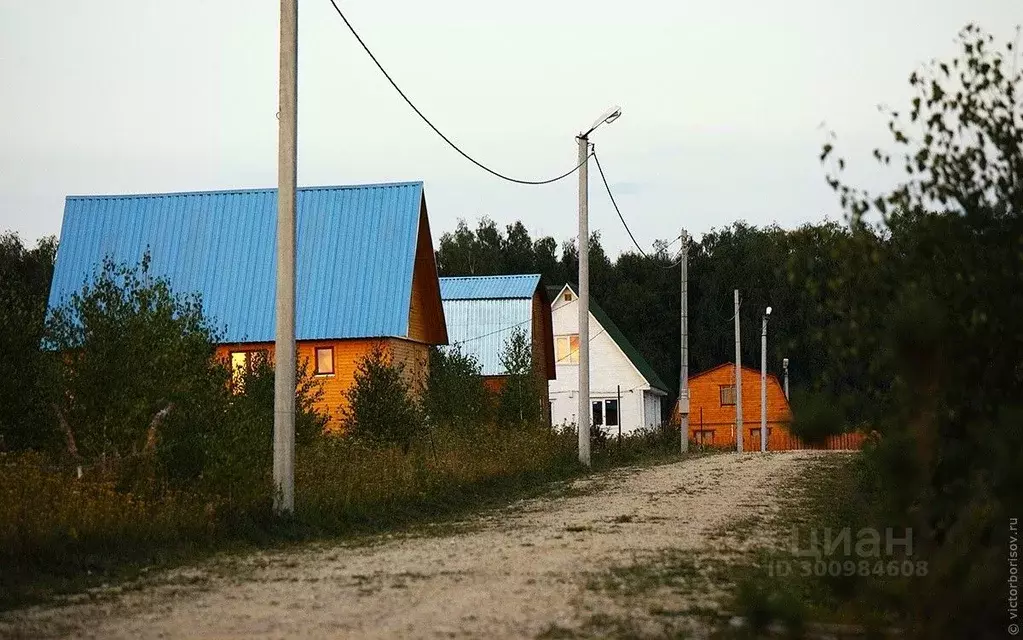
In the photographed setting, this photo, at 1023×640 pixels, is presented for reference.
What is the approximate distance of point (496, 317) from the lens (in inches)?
2196

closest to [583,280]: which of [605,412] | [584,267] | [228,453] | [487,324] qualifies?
[584,267]

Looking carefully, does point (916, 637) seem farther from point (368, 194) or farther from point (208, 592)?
point (368, 194)

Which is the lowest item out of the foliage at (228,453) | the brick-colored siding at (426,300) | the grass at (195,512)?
the grass at (195,512)

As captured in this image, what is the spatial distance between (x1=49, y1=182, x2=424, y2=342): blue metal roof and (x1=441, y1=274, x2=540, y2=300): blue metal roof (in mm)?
15478

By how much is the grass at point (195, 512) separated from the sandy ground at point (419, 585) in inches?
33.1

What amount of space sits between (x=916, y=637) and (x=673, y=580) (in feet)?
12.3

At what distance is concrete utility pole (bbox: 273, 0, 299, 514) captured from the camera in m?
15.8

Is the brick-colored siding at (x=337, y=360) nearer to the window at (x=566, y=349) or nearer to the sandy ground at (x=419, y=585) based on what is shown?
the sandy ground at (x=419, y=585)

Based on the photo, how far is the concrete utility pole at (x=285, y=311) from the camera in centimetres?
1575

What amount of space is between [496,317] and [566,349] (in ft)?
43.6

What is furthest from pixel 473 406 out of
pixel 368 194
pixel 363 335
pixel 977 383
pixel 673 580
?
pixel 977 383

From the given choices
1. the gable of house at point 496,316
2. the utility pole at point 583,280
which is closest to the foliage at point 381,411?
the utility pole at point 583,280

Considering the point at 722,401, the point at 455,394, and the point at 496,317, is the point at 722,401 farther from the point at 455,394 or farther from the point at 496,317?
the point at 455,394

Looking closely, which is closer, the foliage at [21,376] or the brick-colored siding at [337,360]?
the foliage at [21,376]
